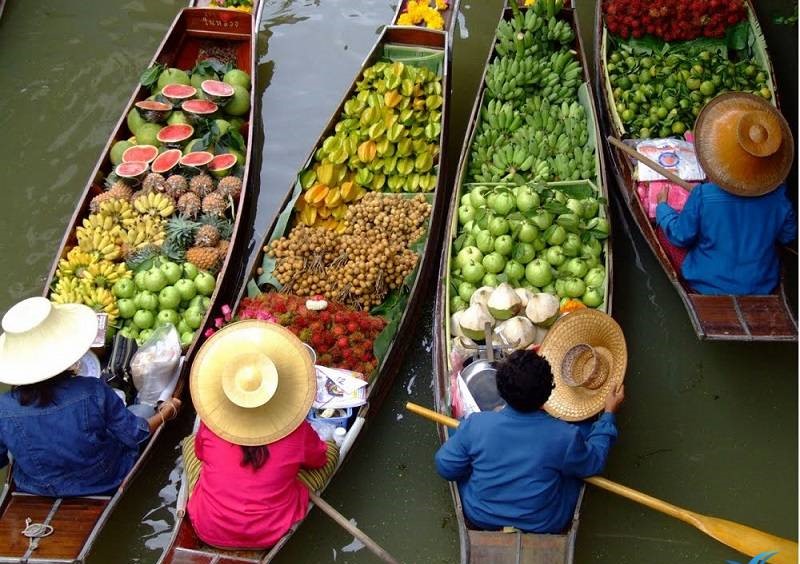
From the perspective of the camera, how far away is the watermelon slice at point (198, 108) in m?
5.38

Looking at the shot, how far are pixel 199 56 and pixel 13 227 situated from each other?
1976 mm

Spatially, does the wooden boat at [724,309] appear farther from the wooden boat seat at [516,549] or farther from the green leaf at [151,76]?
the green leaf at [151,76]

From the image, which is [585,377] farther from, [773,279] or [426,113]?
[426,113]

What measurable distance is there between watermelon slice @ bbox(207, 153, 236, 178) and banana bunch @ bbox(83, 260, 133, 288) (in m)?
0.97

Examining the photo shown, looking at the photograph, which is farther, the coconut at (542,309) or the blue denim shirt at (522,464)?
the coconut at (542,309)

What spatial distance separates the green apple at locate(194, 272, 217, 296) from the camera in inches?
178

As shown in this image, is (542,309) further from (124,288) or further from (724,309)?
(124,288)

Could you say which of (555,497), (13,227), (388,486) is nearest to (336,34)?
(13,227)

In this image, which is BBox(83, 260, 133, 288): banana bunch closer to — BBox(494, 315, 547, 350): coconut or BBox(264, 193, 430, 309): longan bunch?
BBox(264, 193, 430, 309): longan bunch

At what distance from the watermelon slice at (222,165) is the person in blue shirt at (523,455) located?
9.14 ft

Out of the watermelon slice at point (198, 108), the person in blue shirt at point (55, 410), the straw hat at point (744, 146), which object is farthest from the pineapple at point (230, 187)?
the straw hat at point (744, 146)

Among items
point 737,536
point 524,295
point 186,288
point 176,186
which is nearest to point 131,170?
point 176,186

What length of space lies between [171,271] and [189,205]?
1.94 ft

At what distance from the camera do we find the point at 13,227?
18.0 feet
